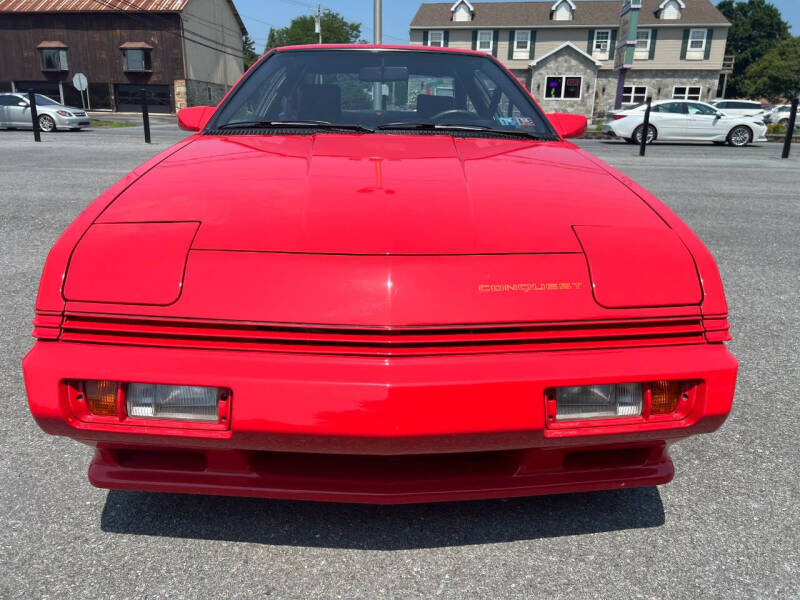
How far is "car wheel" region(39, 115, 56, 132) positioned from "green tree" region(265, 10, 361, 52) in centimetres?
5443

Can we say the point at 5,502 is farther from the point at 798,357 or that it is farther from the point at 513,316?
the point at 798,357

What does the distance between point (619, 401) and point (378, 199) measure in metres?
0.77

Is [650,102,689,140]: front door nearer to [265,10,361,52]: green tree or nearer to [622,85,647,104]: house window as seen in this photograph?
[622,85,647,104]: house window

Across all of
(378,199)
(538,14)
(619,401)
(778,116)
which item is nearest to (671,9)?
(538,14)

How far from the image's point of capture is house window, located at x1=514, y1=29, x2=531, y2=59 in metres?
39.7

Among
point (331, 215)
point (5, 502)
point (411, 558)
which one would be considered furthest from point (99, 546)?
point (331, 215)

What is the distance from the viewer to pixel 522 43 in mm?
39844

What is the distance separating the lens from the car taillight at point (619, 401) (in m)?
1.35

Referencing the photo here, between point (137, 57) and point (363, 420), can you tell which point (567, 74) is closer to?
point (137, 57)

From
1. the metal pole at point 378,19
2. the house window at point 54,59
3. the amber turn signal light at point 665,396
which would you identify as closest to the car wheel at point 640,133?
the metal pole at point 378,19

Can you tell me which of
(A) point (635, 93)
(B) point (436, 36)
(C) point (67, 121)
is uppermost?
(B) point (436, 36)

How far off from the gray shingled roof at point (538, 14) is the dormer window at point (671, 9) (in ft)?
1.07

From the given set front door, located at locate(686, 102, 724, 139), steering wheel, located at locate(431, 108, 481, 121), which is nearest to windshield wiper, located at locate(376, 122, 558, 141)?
steering wheel, located at locate(431, 108, 481, 121)

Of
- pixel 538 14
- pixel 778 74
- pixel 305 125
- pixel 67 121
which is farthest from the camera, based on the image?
pixel 778 74
